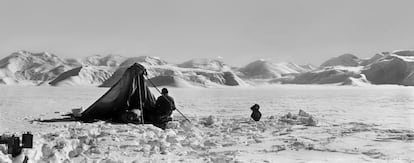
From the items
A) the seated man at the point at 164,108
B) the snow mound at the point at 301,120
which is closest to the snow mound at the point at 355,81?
the snow mound at the point at 301,120

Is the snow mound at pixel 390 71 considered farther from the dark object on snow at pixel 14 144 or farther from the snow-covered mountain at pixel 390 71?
the dark object on snow at pixel 14 144

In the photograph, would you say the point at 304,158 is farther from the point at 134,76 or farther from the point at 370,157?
the point at 134,76

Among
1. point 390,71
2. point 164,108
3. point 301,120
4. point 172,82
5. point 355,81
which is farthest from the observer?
point 390,71

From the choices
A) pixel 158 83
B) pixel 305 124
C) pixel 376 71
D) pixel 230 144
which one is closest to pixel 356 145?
pixel 230 144

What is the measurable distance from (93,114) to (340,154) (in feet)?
28.3

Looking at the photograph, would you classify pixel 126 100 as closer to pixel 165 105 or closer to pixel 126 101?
pixel 126 101

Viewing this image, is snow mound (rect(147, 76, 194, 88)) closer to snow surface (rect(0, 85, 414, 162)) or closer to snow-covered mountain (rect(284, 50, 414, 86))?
snow surface (rect(0, 85, 414, 162))

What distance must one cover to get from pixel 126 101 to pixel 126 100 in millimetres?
40

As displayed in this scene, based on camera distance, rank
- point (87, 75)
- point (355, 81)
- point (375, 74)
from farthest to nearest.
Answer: point (375, 74) → point (87, 75) → point (355, 81)

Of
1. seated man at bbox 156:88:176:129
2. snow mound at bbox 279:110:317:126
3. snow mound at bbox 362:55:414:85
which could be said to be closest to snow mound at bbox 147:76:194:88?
snow mound at bbox 279:110:317:126

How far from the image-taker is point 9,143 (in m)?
6.07

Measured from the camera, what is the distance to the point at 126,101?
13953 millimetres

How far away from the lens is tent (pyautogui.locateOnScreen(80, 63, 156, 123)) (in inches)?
546

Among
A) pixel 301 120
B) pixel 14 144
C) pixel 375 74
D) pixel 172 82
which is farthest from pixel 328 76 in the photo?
pixel 14 144
